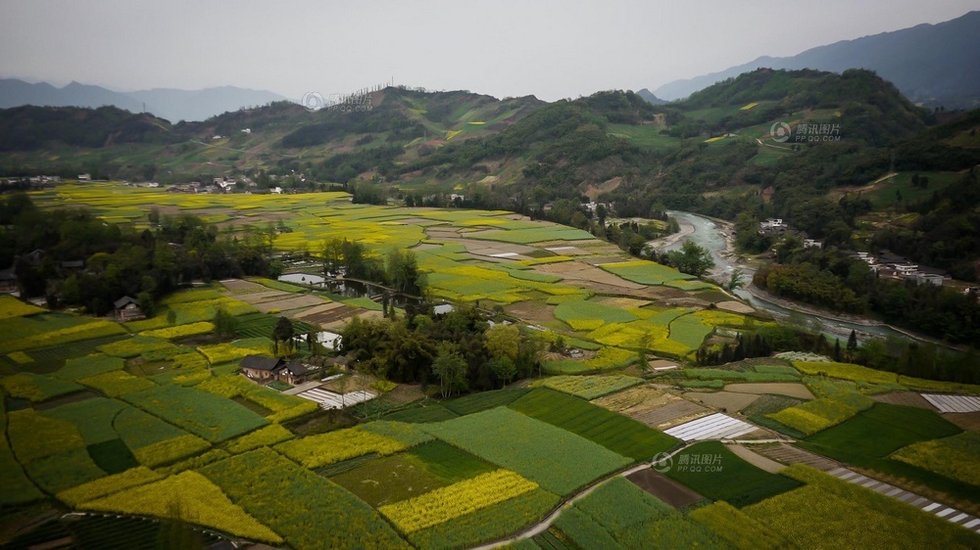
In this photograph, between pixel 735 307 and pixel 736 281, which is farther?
pixel 736 281

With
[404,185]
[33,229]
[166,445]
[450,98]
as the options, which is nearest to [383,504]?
[166,445]

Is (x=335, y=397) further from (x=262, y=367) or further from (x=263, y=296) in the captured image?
(x=263, y=296)

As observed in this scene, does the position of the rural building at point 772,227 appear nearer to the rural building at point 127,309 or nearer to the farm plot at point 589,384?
the farm plot at point 589,384

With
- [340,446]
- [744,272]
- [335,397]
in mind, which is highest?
[340,446]

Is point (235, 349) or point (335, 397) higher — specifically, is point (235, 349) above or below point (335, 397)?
above

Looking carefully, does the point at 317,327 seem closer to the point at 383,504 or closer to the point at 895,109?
the point at 383,504

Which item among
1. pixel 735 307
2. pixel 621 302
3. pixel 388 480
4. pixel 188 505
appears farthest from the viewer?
pixel 621 302

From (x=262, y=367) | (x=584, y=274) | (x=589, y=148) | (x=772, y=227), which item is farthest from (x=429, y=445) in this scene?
(x=589, y=148)
